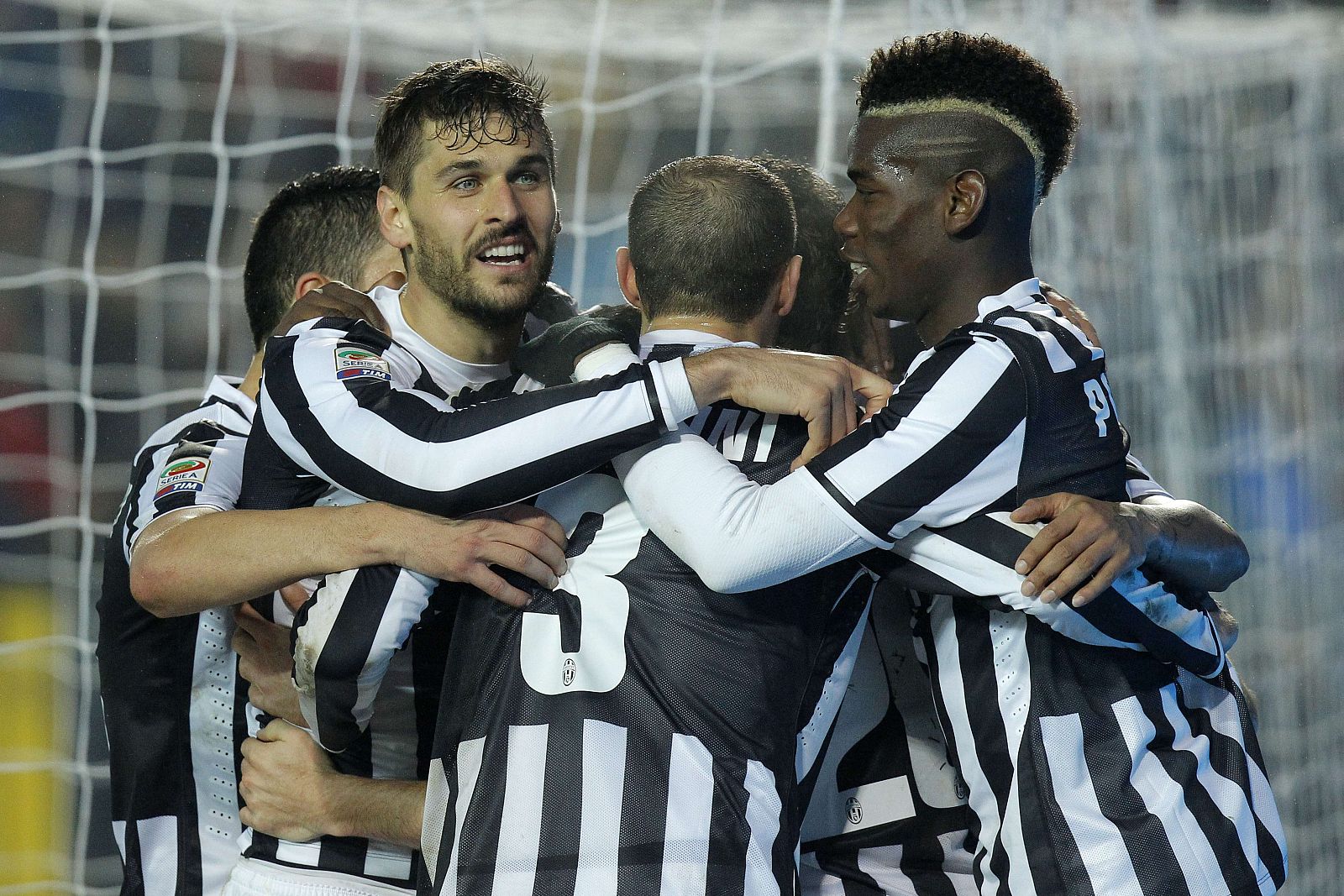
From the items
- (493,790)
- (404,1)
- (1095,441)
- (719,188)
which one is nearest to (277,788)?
(493,790)

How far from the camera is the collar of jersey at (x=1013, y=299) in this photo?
1.86 m

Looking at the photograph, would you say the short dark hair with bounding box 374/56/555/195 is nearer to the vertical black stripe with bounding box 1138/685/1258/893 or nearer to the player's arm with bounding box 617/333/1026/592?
the player's arm with bounding box 617/333/1026/592

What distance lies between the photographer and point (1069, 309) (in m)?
2.05

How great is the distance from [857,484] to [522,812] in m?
0.59

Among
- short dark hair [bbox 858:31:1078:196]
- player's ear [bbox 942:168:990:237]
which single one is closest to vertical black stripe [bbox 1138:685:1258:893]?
player's ear [bbox 942:168:990:237]

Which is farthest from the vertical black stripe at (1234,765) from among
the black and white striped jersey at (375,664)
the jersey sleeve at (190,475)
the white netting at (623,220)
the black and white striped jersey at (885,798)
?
the white netting at (623,220)

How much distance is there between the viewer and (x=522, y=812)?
1.62 meters

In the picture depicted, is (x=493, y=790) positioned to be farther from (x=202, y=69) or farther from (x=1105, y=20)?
(x=202, y=69)

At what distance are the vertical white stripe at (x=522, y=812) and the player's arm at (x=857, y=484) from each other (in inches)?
12.3

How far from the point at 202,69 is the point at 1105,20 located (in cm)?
363

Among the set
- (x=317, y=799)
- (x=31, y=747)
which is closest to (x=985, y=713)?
(x=317, y=799)

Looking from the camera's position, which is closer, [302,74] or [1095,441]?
[1095,441]

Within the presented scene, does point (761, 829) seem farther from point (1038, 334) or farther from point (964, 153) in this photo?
point (964, 153)

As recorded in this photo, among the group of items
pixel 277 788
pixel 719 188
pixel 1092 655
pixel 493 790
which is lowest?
pixel 277 788
